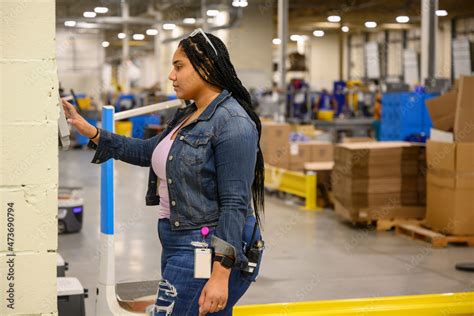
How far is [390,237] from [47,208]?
239 inches

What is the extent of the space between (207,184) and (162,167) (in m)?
0.17

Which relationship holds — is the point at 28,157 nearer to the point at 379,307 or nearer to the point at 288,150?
the point at 379,307

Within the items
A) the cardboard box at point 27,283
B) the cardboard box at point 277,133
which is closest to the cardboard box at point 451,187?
the cardboard box at point 277,133

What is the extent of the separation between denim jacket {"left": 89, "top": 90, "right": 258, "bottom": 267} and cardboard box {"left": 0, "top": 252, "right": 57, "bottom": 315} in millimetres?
450

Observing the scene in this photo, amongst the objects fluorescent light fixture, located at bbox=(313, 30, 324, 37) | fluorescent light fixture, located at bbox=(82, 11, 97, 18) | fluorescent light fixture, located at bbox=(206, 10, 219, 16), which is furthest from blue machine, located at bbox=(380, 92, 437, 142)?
fluorescent light fixture, located at bbox=(313, 30, 324, 37)

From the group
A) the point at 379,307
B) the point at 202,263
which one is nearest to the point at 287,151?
the point at 379,307

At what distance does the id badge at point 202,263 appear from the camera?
2.51m

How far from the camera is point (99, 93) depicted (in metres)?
25.7

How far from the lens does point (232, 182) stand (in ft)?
8.14

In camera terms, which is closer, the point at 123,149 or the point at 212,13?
the point at 123,149

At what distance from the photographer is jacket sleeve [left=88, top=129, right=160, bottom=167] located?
9.50 feet

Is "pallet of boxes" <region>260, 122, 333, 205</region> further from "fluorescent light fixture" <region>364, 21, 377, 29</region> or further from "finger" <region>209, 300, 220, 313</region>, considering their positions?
"fluorescent light fixture" <region>364, 21, 377, 29</region>

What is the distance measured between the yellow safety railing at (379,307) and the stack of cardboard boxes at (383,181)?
3.83m

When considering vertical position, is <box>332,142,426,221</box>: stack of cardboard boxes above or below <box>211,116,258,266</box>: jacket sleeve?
below
